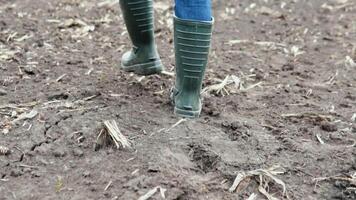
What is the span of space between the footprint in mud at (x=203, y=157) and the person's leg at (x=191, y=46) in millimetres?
300

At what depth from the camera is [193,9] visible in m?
2.76

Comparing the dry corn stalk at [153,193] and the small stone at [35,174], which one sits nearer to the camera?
the dry corn stalk at [153,193]

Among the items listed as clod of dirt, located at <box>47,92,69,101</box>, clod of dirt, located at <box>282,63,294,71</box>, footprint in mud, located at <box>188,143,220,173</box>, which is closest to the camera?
footprint in mud, located at <box>188,143,220,173</box>

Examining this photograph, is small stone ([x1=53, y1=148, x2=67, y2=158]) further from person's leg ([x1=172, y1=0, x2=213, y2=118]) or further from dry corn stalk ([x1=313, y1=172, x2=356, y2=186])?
dry corn stalk ([x1=313, y1=172, x2=356, y2=186])

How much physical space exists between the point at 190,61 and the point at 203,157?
45cm

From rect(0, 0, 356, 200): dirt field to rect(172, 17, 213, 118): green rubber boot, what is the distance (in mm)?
81

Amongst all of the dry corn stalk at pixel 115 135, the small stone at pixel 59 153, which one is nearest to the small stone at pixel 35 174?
the small stone at pixel 59 153

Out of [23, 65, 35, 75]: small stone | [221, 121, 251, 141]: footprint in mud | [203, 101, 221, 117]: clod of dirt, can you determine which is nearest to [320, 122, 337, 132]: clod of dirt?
[221, 121, 251, 141]: footprint in mud

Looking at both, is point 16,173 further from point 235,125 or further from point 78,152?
point 235,125

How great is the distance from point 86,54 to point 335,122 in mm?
1677

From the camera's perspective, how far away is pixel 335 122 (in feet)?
10.1

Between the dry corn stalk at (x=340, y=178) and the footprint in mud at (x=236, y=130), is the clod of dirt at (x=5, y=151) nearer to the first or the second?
the footprint in mud at (x=236, y=130)

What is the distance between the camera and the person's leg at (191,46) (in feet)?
9.09

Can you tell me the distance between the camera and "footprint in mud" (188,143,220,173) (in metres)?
2.59
